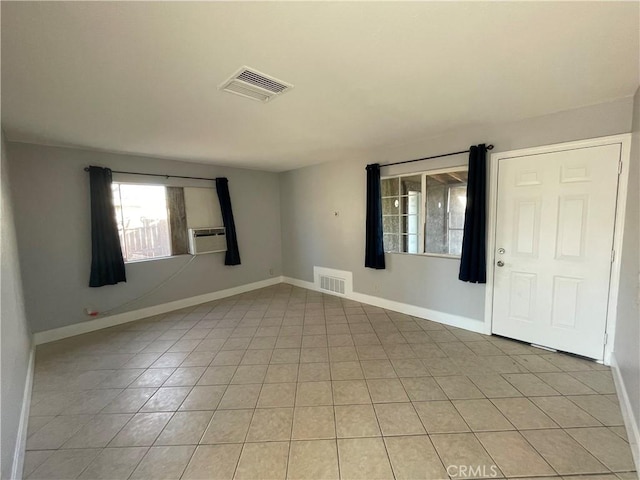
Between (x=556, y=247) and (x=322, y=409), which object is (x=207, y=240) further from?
(x=556, y=247)

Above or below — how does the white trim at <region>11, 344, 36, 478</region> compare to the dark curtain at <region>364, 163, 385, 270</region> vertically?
below

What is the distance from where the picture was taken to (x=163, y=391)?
86.3 inches

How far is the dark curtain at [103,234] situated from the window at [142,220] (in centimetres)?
19

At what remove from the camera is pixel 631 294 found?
1.94m

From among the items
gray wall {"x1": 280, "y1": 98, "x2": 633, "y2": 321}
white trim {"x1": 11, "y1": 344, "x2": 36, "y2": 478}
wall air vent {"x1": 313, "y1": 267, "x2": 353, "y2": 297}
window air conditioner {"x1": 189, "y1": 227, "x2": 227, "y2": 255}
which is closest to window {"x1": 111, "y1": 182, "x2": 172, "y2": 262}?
window air conditioner {"x1": 189, "y1": 227, "x2": 227, "y2": 255}

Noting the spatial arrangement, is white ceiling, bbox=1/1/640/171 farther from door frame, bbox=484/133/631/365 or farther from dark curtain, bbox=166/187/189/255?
dark curtain, bbox=166/187/189/255

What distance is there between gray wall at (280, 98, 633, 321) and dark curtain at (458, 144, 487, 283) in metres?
0.20

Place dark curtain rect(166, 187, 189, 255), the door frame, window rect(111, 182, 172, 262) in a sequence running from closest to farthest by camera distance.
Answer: the door frame, window rect(111, 182, 172, 262), dark curtain rect(166, 187, 189, 255)

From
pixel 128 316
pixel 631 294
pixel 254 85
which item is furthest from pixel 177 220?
pixel 631 294

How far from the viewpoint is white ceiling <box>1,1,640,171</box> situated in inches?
47.9

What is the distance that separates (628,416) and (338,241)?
3.49 metres

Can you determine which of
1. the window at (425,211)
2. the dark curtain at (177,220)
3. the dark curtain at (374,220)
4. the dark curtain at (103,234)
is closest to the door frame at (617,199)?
the window at (425,211)

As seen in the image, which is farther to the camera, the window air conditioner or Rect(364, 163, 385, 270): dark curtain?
the window air conditioner

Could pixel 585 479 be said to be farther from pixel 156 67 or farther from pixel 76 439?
pixel 156 67
